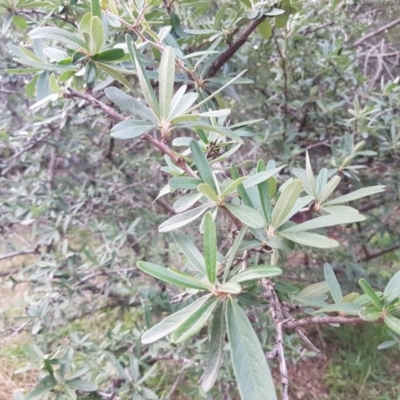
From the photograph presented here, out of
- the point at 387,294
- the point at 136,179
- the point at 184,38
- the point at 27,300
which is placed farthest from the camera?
the point at 136,179

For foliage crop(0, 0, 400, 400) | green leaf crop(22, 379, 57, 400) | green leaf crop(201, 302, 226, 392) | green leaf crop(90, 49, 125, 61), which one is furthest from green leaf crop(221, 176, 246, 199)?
green leaf crop(22, 379, 57, 400)

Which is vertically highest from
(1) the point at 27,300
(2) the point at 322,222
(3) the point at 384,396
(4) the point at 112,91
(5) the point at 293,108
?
(4) the point at 112,91

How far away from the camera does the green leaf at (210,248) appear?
1.08 feet

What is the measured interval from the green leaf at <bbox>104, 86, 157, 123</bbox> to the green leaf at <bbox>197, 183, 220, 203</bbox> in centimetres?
11

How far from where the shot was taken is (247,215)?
36 centimetres

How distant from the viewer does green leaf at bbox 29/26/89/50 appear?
17.3 inches

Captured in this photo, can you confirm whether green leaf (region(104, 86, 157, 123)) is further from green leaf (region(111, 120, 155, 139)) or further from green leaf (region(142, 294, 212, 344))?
green leaf (region(142, 294, 212, 344))

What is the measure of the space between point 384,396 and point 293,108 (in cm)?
102

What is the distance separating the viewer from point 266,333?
1.10m

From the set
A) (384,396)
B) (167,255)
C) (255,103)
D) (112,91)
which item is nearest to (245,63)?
(255,103)

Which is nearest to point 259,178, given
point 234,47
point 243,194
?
point 243,194

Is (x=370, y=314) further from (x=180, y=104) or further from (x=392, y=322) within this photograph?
(x=180, y=104)

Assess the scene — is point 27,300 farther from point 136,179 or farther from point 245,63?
point 245,63

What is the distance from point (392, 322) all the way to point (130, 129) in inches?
12.0
